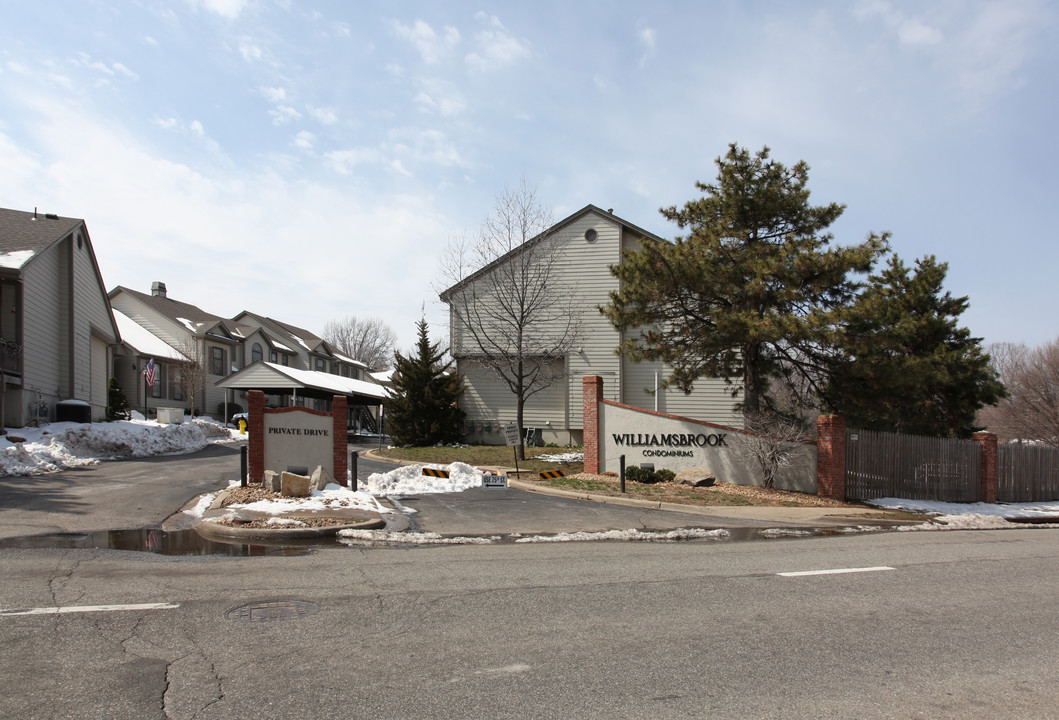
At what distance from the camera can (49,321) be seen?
88.7ft

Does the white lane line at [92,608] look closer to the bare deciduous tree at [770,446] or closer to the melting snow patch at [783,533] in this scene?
the melting snow patch at [783,533]

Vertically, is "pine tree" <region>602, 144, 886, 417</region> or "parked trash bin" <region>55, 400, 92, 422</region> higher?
"pine tree" <region>602, 144, 886, 417</region>

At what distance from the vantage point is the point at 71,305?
1117 inches

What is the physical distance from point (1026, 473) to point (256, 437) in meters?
22.8

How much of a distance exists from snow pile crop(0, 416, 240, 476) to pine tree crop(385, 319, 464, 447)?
7940 millimetres

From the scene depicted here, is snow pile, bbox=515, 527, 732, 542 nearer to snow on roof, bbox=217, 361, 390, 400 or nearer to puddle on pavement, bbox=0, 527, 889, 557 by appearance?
puddle on pavement, bbox=0, 527, 889, 557

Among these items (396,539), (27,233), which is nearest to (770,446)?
(396,539)

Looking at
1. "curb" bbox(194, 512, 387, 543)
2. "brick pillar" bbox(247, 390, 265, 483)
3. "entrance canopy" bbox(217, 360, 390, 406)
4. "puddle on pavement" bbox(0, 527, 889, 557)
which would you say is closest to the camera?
"puddle on pavement" bbox(0, 527, 889, 557)

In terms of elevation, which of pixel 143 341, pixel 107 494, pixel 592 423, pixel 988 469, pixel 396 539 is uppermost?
pixel 143 341

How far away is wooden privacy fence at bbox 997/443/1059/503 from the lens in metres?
23.0

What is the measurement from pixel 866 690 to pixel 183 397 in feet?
149

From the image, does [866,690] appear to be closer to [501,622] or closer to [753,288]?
[501,622]

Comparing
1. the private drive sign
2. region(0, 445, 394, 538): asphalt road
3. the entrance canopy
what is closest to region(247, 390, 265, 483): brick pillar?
the private drive sign

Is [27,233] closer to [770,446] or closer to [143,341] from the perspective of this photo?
[143,341]
